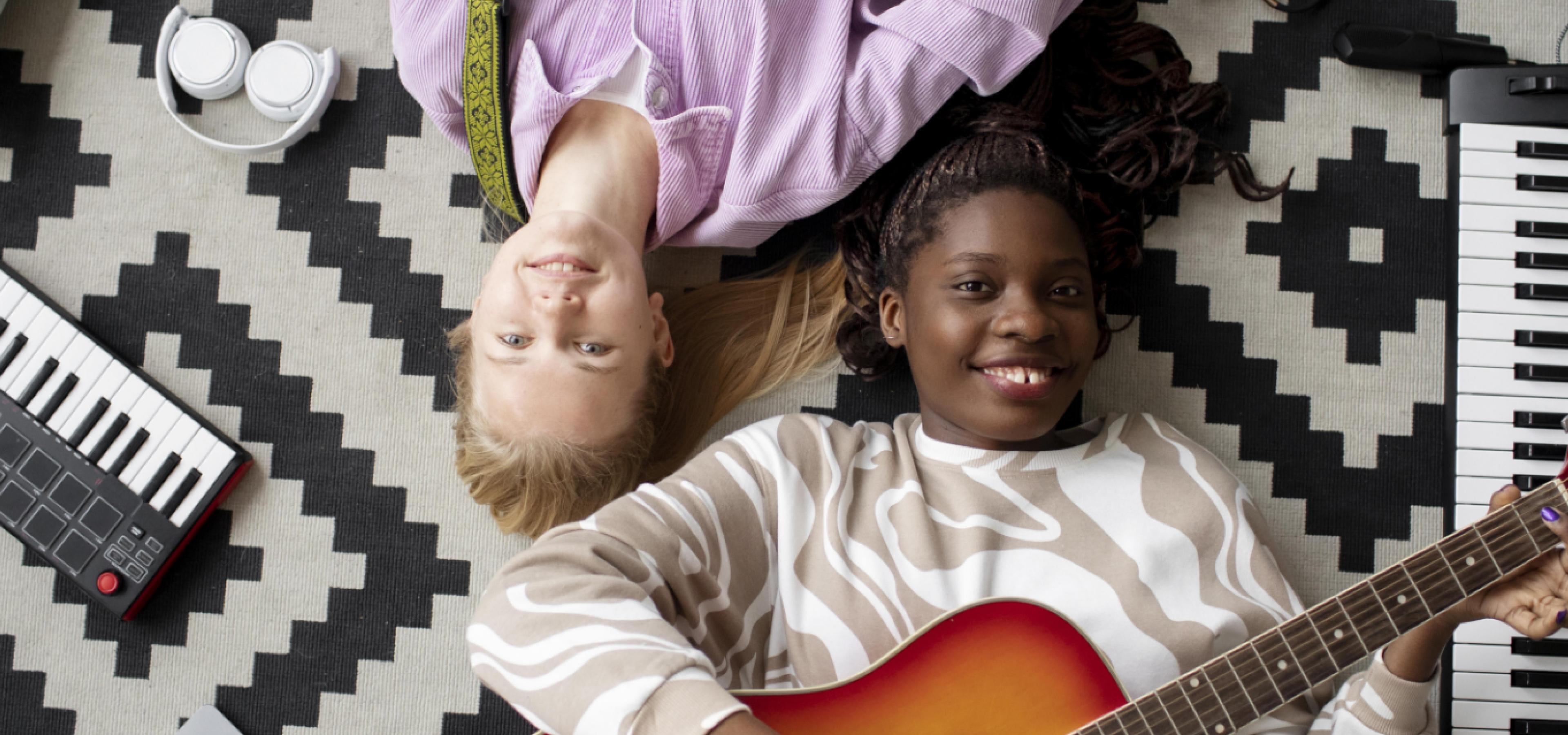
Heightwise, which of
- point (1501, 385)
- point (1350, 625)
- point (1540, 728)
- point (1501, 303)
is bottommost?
point (1540, 728)

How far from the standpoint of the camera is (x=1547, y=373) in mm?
1254

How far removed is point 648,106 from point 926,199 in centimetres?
39

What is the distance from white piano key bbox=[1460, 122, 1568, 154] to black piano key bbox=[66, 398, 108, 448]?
1.99 meters

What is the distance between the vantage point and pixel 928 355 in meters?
1.16

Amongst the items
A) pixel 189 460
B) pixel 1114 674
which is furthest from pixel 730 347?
pixel 189 460

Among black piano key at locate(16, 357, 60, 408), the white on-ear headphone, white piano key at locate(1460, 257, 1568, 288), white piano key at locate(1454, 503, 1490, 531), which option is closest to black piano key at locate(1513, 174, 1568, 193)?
white piano key at locate(1460, 257, 1568, 288)

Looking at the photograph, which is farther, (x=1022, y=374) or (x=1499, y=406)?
(x=1499, y=406)

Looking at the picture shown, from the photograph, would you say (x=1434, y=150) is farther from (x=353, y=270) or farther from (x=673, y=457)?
(x=353, y=270)

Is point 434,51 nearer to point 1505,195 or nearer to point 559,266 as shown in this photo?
point 559,266

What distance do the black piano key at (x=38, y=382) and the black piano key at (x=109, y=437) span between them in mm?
114

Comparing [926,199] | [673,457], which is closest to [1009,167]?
[926,199]

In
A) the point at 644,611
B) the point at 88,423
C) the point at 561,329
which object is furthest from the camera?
the point at 88,423

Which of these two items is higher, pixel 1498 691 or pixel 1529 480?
pixel 1529 480

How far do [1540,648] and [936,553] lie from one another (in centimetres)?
84
